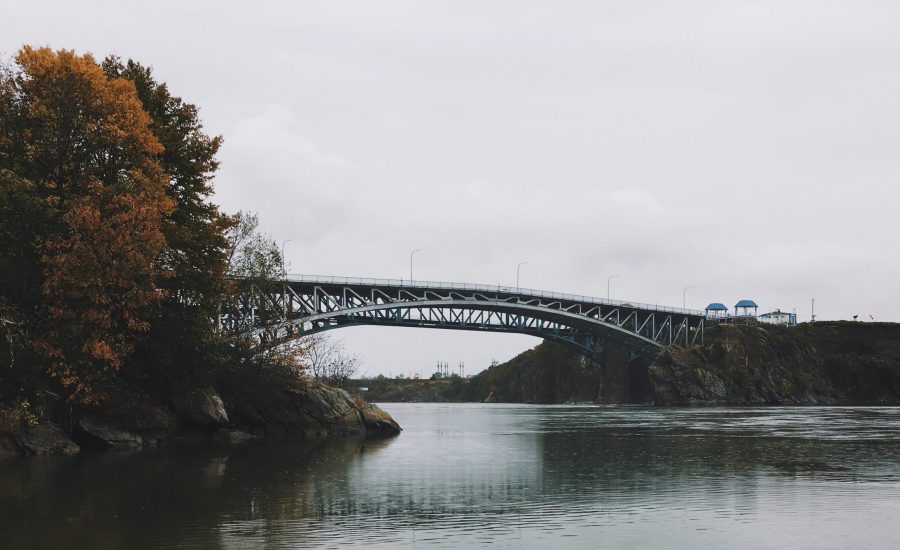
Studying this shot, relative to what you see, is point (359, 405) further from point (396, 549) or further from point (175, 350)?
point (396, 549)

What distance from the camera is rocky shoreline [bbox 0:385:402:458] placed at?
39.9m

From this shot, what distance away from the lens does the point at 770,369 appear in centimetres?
15450

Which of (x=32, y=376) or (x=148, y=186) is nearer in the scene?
(x=32, y=376)

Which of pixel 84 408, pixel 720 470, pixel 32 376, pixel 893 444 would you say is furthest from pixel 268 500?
pixel 893 444

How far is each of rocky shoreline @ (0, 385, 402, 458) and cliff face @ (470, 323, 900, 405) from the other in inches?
3989

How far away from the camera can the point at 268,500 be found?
23.9 meters

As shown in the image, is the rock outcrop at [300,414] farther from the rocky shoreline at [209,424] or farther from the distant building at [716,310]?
the distant building at [716,310]

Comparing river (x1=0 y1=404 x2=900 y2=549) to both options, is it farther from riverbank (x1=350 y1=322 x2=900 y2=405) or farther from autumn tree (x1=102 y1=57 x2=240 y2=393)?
riverbank (x1=350 y1=322 x2=900 y2=405)

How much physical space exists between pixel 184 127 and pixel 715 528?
4343 centimetres

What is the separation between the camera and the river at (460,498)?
1791cm

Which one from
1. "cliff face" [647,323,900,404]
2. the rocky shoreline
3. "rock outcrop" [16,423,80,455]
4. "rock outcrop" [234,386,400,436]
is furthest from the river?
"cliff face" [647,323,900,404]

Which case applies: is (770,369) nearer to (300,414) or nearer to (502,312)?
(502,312)

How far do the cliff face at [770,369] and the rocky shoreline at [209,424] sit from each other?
10132cm

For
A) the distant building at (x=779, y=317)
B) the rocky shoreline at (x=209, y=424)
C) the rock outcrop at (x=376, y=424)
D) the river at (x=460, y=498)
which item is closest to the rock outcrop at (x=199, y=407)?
the rocky shoreline at (x=209, y=424)
